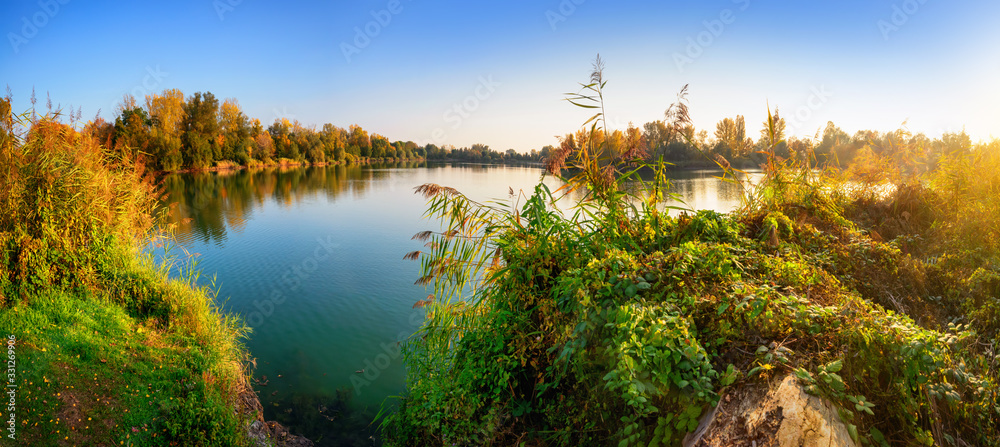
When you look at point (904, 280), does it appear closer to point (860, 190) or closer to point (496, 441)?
point (860, 190)

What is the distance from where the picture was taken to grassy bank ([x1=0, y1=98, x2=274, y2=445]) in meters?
4.83

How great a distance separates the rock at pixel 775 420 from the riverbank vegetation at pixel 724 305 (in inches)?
2.5

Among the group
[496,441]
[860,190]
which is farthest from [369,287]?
[860,190]

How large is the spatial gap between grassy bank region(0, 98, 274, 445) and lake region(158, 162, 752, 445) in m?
0.99

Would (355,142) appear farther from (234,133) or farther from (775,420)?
(775,420)

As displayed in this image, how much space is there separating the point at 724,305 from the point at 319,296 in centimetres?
1136

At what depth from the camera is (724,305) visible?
104 inches

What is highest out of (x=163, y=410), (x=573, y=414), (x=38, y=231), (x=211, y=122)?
(x=211, y=122)

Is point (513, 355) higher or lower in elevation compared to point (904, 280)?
lower

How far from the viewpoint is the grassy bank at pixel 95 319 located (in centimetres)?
483

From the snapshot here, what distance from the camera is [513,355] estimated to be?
3.92 metres

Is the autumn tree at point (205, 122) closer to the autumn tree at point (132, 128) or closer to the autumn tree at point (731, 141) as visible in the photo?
the autumn tree at point (132, 128)

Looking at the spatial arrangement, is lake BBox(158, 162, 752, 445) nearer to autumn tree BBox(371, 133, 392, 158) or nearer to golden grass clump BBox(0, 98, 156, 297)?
golden grass clump BBox(0, 98, 156, 297)

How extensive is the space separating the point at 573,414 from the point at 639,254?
151 cm
